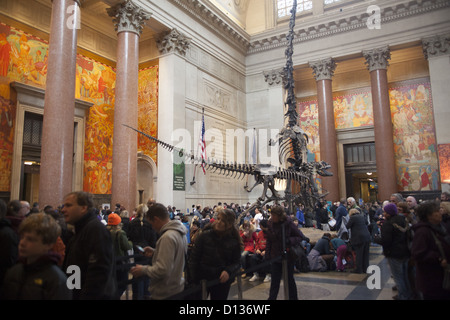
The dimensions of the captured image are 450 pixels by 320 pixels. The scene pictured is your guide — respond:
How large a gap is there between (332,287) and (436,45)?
593 inches

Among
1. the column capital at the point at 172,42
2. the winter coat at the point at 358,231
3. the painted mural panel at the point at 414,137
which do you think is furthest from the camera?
the painted mural panel at the point at 414,137

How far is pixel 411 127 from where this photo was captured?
17.5 metres

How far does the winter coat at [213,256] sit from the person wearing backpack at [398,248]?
7.21ft

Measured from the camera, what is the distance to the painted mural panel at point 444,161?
14719mm

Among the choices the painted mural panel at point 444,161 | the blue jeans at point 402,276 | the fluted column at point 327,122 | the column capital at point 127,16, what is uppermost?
the column capital at point 127,16

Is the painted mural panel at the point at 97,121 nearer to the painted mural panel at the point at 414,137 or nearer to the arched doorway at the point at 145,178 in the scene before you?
the arched doorway at the point at 145,178

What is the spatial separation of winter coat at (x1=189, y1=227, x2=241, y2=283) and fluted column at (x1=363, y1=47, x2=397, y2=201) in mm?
14701

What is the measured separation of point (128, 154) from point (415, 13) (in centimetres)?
1480

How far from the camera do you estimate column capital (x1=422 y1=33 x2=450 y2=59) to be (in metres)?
15.4

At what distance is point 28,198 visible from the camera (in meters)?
14.1

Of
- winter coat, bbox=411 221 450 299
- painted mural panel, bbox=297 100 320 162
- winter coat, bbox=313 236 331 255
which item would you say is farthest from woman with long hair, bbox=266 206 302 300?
painted mural panel, bbox=297 100 320 162

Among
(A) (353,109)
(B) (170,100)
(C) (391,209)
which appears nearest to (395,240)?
(C) (391,209)

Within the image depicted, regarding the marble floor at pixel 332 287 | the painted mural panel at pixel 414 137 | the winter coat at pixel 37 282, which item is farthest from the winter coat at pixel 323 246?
the painted mural panel at pixel 414 137
